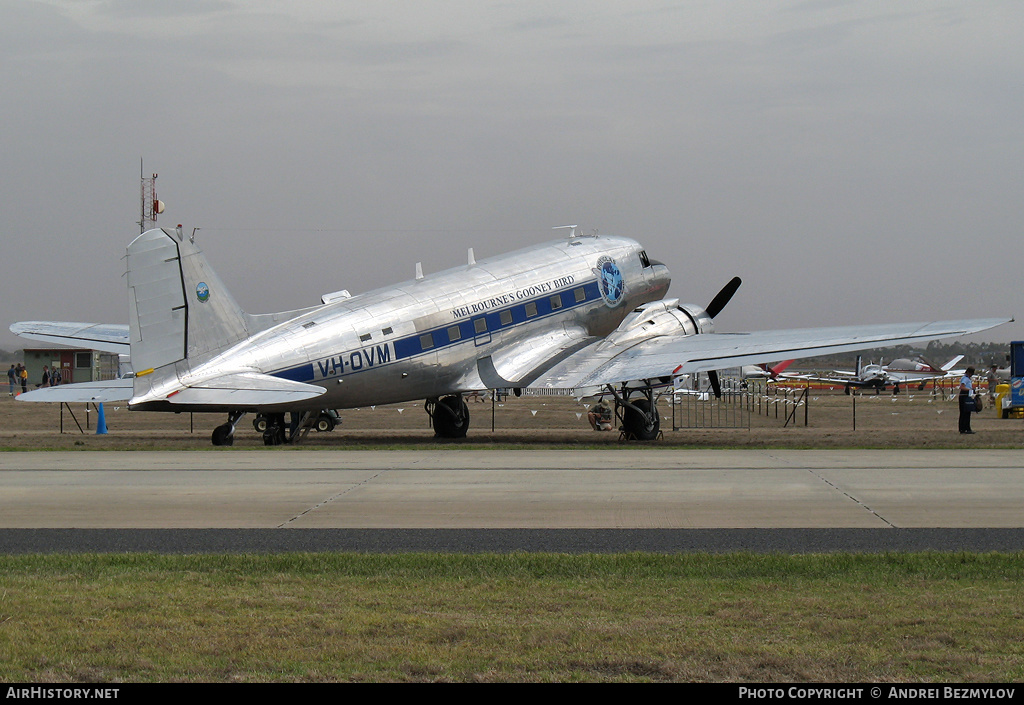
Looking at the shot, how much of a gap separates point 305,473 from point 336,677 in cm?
1219

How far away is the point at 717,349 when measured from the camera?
29.0 meters

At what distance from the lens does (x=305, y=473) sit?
18.9m

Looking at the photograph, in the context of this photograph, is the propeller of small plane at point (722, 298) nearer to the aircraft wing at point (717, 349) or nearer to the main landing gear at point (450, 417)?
the aircraft wing at point (717, 349)

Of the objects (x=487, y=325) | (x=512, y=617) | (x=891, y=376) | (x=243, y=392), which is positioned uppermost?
(x=487, y=325)

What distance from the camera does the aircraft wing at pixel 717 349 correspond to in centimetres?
2735

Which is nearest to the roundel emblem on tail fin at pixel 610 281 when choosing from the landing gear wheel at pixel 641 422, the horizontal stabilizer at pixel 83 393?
the landing gear wheel at pixel 641 422

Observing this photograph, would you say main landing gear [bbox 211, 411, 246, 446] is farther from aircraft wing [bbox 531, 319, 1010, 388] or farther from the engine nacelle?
the engine nacelle

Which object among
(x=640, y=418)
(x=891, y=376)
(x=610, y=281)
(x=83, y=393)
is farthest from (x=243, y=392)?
(x=891, y=376)

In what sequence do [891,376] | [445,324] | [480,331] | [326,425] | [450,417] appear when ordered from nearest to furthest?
[445,324] → [480,331] → [450,417] → [326,425] → [891,376]

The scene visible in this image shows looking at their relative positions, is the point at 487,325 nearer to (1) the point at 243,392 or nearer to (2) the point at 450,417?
(2) the point at 450,417

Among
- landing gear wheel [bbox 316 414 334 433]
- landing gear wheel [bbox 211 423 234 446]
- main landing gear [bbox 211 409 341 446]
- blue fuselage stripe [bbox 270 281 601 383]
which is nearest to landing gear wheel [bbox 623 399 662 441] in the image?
blue fuselage stripe [bbox 270 281 601 383]

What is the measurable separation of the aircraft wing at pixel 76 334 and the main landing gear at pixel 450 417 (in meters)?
9.73

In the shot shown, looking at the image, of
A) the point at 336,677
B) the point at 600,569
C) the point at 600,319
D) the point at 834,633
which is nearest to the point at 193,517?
the point at 600,569

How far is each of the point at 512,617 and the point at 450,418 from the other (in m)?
22.9
